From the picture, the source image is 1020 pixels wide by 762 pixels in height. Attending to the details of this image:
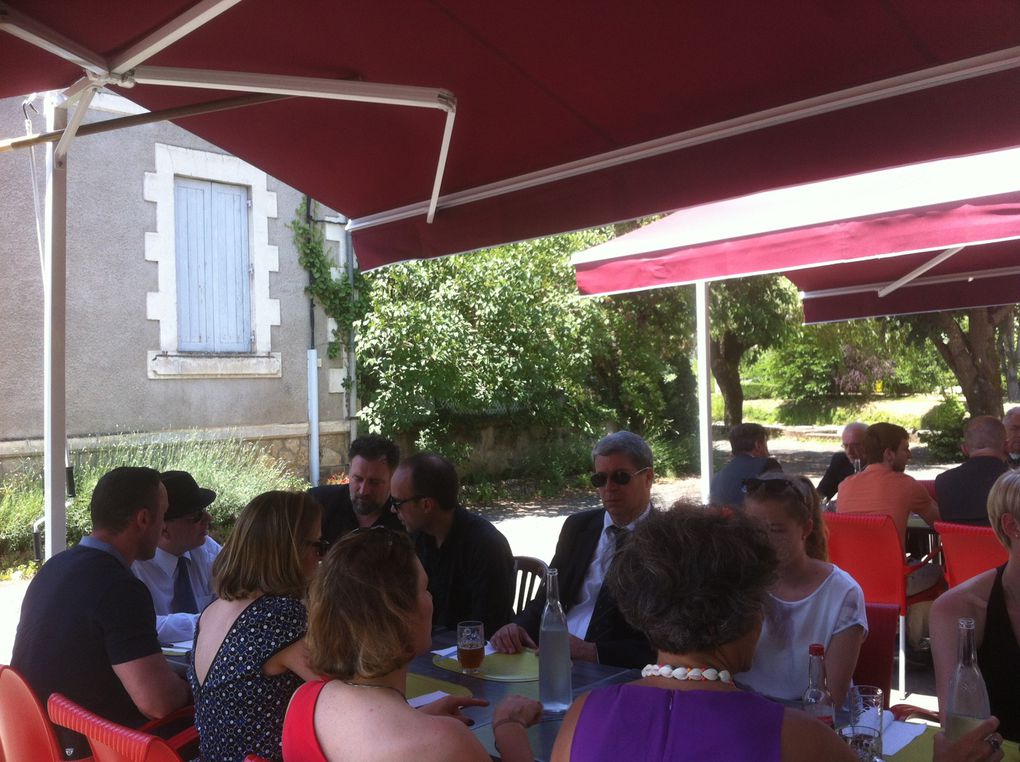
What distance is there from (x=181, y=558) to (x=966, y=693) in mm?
3336

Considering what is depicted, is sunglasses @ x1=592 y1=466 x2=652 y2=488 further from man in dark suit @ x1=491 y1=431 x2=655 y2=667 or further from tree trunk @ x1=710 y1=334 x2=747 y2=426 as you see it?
tree trunk @ x1=710 y1=334 x2=747 y2=426

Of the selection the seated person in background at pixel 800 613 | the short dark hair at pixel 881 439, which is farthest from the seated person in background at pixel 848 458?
the seated person in background at pixel 800 613

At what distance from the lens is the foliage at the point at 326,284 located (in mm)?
11625

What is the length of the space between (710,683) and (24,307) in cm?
936

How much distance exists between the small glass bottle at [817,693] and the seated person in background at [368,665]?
2.35 feet

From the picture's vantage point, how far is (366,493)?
4797 mm

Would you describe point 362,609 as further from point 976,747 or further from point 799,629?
Result: point 799,629

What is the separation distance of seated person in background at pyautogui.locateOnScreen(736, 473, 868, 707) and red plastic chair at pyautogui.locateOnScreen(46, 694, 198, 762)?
1.72 m

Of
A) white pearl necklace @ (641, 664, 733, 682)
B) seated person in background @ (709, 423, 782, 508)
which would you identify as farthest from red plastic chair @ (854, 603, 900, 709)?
seated person in background @ (709, 423, 782, 508)

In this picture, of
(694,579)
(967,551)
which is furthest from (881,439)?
(694,579)

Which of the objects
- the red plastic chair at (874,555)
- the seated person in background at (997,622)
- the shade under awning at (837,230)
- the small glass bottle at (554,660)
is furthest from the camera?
the red plastic chair at (874,555)

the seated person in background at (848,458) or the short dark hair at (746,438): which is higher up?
the short dark hair at (746,438)

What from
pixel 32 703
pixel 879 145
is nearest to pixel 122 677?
pixel 32 703

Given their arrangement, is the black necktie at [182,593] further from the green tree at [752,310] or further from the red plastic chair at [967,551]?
the green tree at [752,310]
